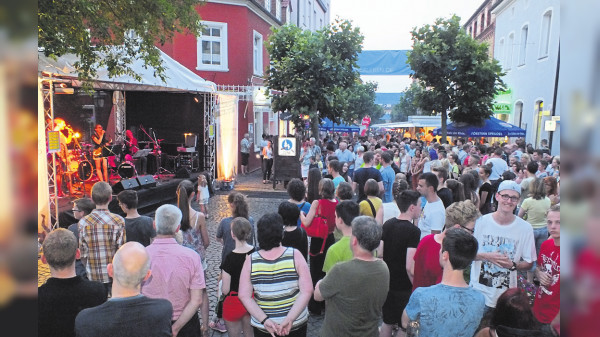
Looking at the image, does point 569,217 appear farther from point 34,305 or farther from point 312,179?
point 312,179

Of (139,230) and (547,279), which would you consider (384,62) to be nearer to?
(139,230)

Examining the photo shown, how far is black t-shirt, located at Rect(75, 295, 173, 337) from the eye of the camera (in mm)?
2480

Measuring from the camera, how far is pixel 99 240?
433cm

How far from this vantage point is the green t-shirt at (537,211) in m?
5.47

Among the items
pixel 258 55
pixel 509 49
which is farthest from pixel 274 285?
pixel 509 49

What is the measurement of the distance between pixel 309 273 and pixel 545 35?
21.9 metres

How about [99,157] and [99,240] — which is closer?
[99,240]

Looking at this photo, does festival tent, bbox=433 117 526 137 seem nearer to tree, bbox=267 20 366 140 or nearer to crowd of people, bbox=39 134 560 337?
tree, bbox=267 20 366 140

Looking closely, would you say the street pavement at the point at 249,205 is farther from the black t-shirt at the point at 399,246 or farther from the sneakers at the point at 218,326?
the black t-shirt at the point at 399,246

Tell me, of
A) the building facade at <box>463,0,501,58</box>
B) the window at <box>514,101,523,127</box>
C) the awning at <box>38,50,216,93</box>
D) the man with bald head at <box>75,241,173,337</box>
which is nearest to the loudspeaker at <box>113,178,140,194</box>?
the awning at <box>38,50,216,93</box>

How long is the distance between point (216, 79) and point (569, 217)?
62.1ft

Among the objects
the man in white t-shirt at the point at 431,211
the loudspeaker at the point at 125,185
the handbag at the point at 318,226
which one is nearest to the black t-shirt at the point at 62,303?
the handbag at the point at 318,226

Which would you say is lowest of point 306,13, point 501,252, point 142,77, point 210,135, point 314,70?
point 501,252

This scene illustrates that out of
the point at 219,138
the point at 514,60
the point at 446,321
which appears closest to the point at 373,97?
the point at 514,60
